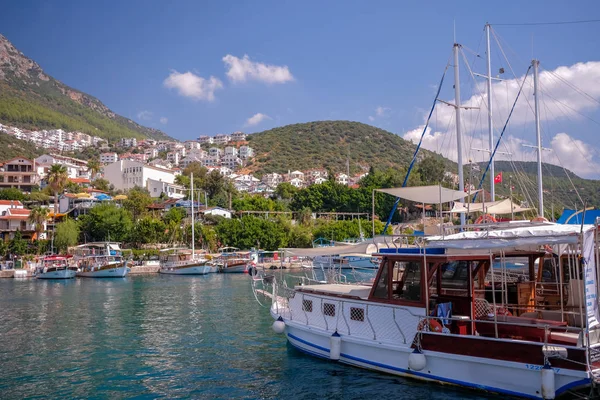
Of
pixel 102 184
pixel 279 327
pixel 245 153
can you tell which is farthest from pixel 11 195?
pixel 245 153

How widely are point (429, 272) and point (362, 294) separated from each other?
2727 millimetres

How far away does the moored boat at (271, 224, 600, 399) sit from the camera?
11.1 metres

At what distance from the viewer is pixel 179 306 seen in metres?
30.8

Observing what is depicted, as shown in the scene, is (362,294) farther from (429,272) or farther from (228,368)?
(228,368)

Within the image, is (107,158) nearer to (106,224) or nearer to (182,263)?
(106,224)

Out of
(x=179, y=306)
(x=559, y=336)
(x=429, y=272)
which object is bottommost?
(x=179, y=306)

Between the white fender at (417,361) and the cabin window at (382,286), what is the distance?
2026 mm

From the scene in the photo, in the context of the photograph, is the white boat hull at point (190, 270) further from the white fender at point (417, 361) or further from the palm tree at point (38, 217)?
the white fender at point (417, 361)

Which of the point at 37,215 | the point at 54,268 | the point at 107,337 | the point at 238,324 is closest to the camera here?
the point at 107,337

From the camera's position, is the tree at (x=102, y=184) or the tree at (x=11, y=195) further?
the tree at (x=102, y=184)

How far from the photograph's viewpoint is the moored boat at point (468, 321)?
36.3 feet

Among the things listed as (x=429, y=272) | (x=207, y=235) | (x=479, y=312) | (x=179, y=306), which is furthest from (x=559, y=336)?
(x=207, y=235)

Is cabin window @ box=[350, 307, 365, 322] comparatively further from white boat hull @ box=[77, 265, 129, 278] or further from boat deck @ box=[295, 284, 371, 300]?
white boat hull @ box=[77, 265, 129, 278]

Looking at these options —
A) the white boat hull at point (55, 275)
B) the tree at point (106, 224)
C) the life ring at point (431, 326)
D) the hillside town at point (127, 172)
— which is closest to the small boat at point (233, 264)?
the tree at point (106, 224)
